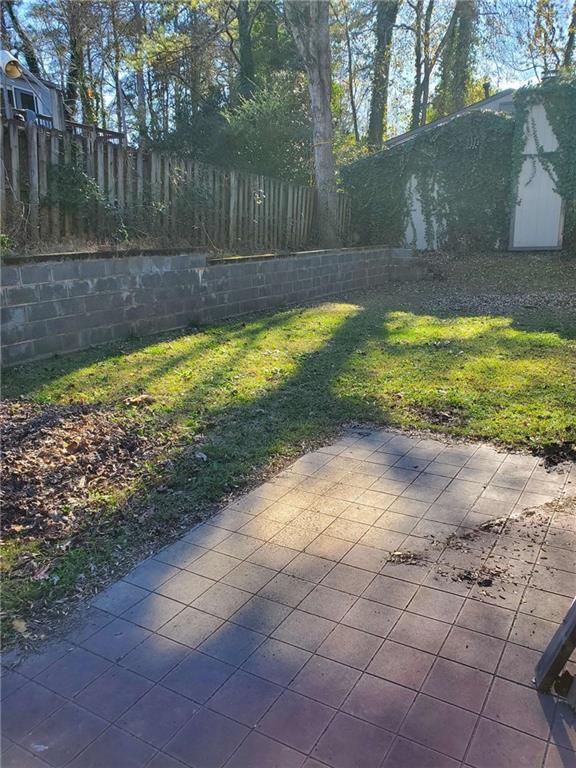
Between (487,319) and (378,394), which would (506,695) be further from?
(487,319)

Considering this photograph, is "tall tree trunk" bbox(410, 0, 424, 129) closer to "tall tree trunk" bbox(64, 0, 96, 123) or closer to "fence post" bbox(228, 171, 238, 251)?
"tall tree trunk" bbox(64, 0, 96, 123)

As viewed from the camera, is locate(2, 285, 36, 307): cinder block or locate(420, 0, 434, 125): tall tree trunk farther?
locate(420, 0, 434, 125): tall tree trunk

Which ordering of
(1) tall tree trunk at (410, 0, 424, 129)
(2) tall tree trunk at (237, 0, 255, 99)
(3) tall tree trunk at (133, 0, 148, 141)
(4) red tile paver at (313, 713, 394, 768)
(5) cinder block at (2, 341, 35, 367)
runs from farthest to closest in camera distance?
1. (1) tall tree trunk at (410, 0, 424, 129)
2. (2) tall tree trunk at (237, 0, 255, 99)
3. (3) tall tree trunk at (133, 0, 148, 141)
4. (5) cinder block at (2, 341, 35, 367)
5. (4) red tile paver at (313, 713, 394, 768)

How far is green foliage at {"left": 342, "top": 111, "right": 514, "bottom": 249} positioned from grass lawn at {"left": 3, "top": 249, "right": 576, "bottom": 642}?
20.7 ft

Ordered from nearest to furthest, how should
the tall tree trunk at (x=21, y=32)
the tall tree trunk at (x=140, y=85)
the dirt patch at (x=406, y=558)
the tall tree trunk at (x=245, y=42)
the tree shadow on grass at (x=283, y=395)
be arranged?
the dirt patch at (x=406, y=558), the tree shadow on grass at (x=283, y=395), the tall tree trunk at (x=140, y=85), the tall tree trunk at (x=245, y=42), the tall tree trunk at (x=21, y=32)

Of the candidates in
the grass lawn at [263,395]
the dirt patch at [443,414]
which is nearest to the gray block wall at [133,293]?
the grass lawn at [263,395]

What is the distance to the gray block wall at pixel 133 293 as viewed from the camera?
5.52 m

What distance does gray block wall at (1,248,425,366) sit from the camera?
552cm

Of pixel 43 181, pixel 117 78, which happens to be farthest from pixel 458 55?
pixel 43 181

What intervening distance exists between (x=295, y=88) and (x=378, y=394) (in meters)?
12.1

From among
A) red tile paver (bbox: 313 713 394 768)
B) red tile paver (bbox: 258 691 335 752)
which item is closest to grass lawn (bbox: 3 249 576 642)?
red tile paver (bbox: 258 691 335 752)

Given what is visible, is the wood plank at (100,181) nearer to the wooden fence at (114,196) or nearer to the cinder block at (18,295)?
the wooden fence at (114,196)

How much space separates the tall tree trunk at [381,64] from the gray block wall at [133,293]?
1466 cm

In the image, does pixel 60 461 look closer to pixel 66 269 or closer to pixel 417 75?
pixel 66 269
